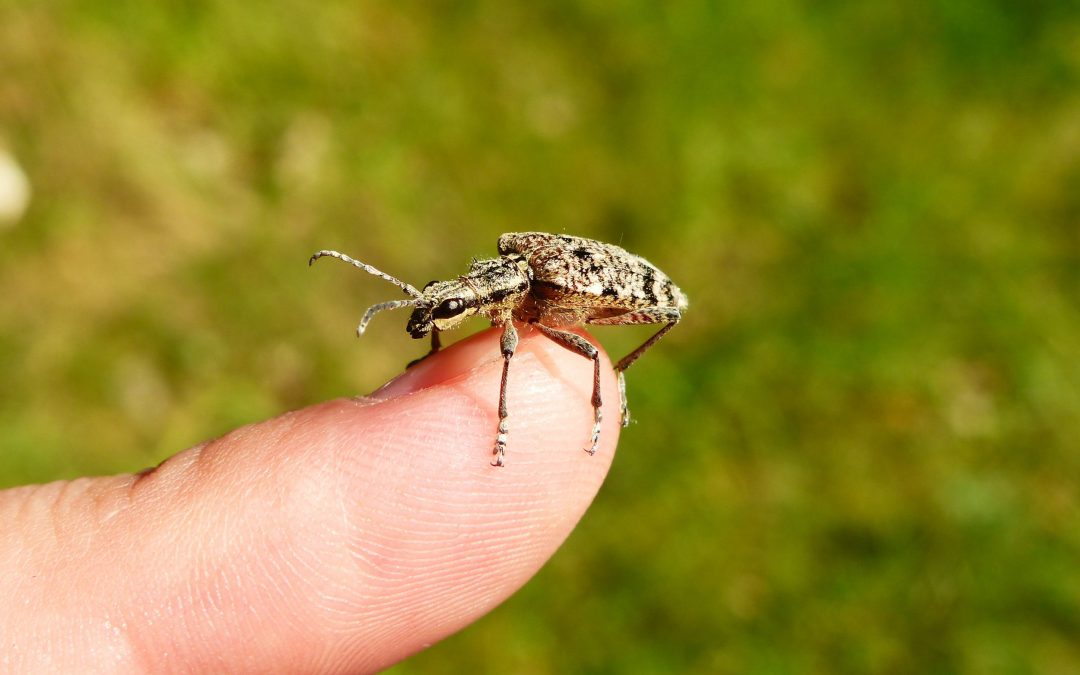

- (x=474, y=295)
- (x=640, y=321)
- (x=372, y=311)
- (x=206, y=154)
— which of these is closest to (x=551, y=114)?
(x=206, y=154)

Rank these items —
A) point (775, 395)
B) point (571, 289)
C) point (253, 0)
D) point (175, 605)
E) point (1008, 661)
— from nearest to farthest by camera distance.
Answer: point (175, 605), point (571, 289), point (1008, 661), point (775, 395), point (253, 0)

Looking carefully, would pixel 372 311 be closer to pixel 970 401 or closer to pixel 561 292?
pixel 561 292

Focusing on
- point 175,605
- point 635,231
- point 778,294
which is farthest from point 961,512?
point 175,605

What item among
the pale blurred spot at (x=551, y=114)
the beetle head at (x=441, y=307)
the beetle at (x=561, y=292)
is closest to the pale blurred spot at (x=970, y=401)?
the beetle at (x=561, y=292)

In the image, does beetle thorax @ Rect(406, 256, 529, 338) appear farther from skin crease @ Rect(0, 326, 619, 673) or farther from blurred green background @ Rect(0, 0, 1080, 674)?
blurred green background @ Rect(0, 0, 1080, 674)

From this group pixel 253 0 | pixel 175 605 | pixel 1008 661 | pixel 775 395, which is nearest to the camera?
pixel 175 605

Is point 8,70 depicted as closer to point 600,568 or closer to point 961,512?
point 600,568

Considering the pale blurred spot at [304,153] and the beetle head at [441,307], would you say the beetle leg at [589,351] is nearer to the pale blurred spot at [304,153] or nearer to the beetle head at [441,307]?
the beetle head at [441,307]
